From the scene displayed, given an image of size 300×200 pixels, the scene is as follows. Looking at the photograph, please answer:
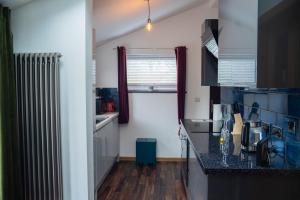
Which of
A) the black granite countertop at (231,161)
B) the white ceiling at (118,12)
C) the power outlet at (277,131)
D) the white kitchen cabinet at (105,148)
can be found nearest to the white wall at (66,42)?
the white ceiling at (118,12)

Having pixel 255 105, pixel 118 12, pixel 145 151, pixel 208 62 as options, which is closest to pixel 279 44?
pixel 255 105

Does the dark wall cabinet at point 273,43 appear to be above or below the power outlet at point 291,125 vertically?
above

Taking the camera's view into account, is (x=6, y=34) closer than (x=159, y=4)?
Yes

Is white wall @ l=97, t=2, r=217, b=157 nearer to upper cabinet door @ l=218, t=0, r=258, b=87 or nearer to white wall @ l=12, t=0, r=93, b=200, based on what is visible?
upper cabinet door @ l=218, t=0, r=258, b=87

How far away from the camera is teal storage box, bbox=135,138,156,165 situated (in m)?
4.68

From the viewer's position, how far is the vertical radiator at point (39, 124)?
2.21 metres

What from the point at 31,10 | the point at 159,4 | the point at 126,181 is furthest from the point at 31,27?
the point at 126,181

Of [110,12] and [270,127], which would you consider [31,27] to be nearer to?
[110,12]

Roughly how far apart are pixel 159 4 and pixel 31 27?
1.77 metres

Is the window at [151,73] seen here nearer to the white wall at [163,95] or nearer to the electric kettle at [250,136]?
the white wall at [163,95]

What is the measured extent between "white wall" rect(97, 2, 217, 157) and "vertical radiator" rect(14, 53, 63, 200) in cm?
275

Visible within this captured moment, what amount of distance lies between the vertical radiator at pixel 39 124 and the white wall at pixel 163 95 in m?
2.75

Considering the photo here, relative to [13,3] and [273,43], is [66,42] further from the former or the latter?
[273,43]

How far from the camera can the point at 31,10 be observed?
2.28 metres
